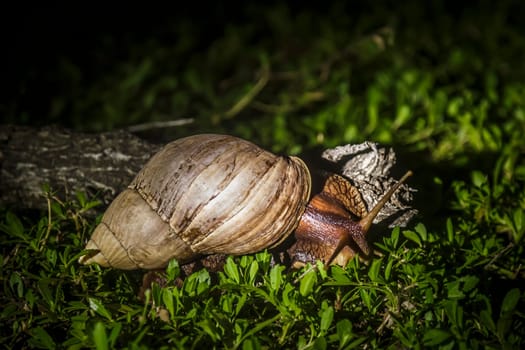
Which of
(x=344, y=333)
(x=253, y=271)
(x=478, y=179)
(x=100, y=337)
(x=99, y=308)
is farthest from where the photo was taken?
(x=478, y=179)

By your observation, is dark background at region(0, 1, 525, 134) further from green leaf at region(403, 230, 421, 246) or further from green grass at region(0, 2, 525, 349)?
green leaf at region(403, 230, 421, 246)

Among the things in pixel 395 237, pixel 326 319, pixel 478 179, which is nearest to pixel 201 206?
pixel 326 319

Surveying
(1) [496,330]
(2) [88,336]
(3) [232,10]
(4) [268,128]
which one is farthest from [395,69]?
(2) [88,336]

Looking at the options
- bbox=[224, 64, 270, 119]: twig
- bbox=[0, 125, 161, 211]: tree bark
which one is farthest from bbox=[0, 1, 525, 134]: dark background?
bbox=[0, 125, 161, 211]: tree bark

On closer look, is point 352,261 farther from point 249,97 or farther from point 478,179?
point 249,97

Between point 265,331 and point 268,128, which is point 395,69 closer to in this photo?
point 268,128
